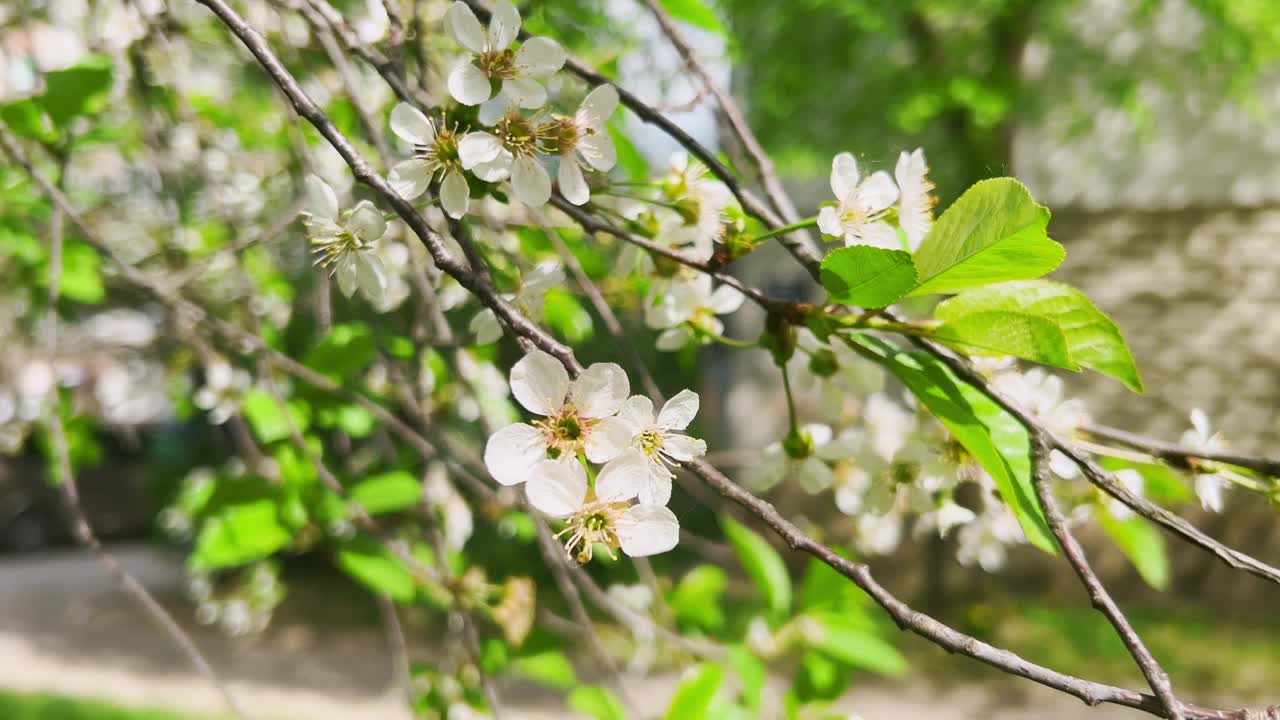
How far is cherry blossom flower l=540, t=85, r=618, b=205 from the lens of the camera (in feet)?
1.85

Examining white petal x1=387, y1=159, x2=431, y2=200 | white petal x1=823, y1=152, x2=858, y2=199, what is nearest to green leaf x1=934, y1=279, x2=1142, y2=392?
white petal x1=823, y1=152, x2=858, y2=199

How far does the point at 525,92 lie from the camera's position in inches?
21.4

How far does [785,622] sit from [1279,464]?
76cm

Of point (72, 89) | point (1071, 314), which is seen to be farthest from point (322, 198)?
point (72, 89)

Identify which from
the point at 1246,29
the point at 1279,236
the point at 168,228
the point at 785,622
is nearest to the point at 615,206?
the point at 785,622

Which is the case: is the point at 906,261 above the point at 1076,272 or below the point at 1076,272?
below

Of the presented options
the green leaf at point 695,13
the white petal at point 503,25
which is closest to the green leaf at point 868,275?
the white petal at point 503,25

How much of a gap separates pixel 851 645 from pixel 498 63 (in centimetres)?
82

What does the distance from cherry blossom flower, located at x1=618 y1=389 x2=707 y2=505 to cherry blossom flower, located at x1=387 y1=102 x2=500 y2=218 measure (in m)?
0.16

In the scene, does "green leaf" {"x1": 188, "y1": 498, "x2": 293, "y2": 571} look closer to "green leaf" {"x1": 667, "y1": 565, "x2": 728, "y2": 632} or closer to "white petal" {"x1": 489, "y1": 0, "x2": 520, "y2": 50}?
"green leaf" {"x1": 667, "y1": 565, "x2": 728, "y2": 632}

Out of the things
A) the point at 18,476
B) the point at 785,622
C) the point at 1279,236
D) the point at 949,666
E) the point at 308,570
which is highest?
the point at 1279,236

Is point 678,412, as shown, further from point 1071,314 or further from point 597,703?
point 597,703

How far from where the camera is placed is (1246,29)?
4391 mm

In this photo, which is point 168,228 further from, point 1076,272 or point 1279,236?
point 1279,236
